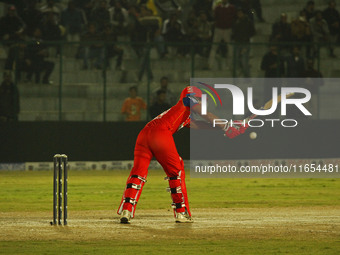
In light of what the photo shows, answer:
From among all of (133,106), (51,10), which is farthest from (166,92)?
(51,10)

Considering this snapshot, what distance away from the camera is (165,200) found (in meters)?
17.6

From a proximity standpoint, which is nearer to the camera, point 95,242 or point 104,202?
point 95,242

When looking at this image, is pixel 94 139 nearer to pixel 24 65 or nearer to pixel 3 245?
pixel 24 65

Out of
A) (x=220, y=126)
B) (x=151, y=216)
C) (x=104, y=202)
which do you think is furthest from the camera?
(x=104, y=202)

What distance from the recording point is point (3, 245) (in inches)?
432

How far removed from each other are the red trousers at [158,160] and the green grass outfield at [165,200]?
1.15 metres

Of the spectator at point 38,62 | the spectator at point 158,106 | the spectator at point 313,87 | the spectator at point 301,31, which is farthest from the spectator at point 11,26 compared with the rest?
the spectator at point 313,87

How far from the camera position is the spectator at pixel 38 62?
2402 centimetres

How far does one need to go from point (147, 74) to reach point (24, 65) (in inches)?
142

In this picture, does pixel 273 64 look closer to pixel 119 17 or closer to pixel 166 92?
pixel 166 92

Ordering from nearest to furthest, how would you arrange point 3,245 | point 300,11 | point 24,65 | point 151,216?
point 3,245 → point 151,216 → point 24,65 → point 300,11

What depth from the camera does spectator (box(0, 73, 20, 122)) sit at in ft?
77.2

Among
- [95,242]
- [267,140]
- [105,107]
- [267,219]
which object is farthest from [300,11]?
[95,242]

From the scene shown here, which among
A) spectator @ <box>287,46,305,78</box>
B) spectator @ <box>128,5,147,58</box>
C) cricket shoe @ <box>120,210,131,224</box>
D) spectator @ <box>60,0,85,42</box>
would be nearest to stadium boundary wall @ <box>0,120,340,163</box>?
spectator @ <box>287,46,305,78</box>
